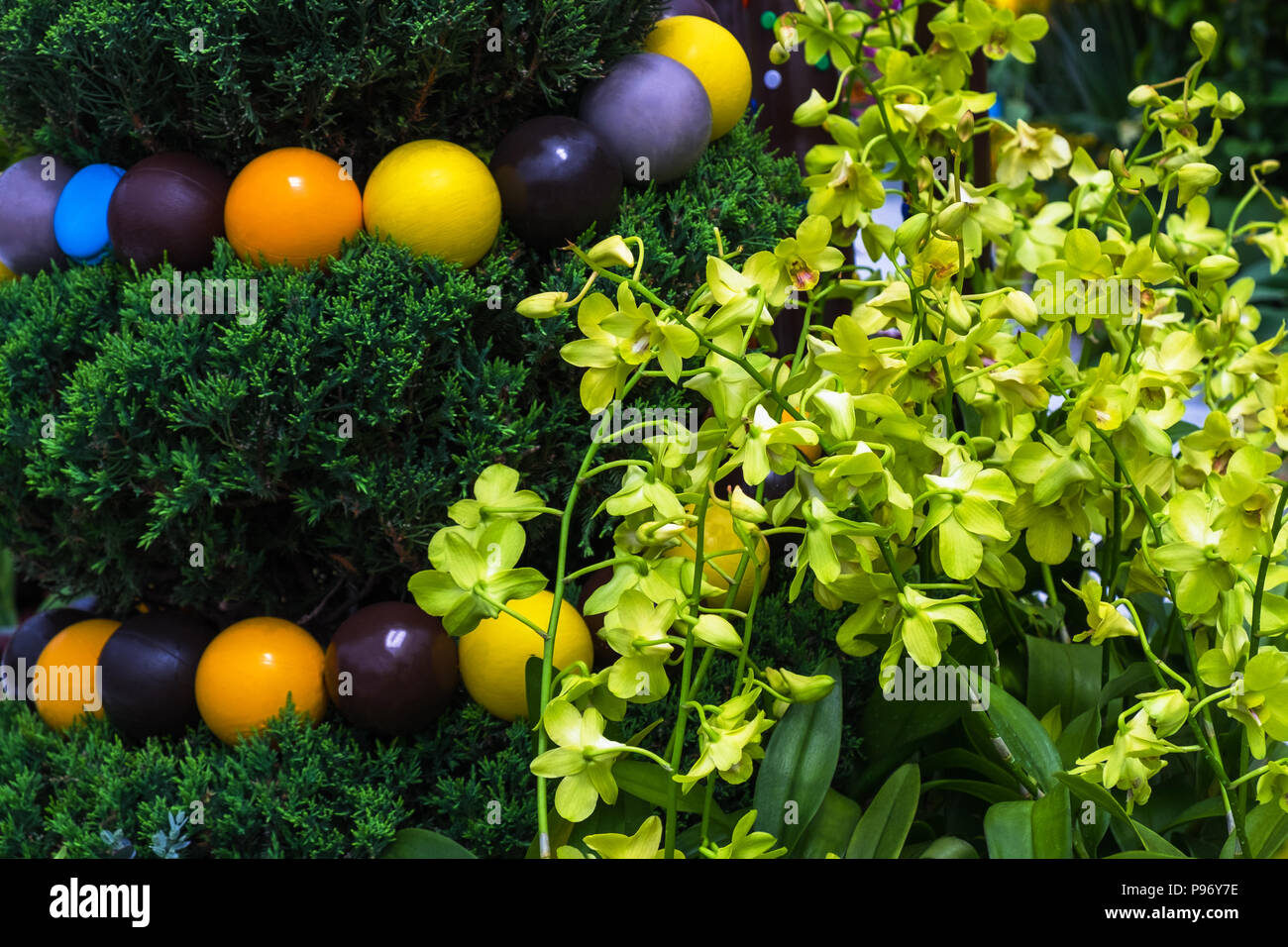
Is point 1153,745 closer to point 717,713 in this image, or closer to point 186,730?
point 717,713

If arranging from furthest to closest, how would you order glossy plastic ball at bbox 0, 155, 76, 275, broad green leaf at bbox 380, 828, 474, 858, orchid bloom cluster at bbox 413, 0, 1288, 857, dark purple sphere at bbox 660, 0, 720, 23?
1. dark purple sphere at bbox 660, 0, 720, 23
2. glossy plastic ball at bbox 0, 155, 76, 275
3. broad green leaf at bbox 380, 828, 474, 858
4. orchid bloom cluster at bbox 413, 0, 1288, 857

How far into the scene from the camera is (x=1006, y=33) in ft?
3.38

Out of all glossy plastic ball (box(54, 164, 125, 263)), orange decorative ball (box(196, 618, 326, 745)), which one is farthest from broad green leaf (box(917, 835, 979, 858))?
glossy plastic ball (box(54, 164, 125, 263))

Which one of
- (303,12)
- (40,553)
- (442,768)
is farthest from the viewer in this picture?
(40,553)

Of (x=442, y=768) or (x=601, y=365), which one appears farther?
(x=442, y=768)

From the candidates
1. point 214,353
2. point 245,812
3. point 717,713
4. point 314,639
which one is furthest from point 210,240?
point 717,713

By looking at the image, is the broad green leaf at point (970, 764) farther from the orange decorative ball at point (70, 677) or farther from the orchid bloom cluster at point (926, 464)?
the orange decorative ball at point (70, 677)

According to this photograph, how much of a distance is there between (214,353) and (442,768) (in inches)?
17.7

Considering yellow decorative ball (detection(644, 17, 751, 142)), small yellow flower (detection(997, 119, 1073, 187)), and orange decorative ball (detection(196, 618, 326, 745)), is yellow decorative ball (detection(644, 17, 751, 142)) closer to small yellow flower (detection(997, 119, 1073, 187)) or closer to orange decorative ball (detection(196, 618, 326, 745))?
small yellow flower (detection(997, 119, 1073, 187))

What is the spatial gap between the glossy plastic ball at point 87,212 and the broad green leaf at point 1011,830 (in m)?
0.99

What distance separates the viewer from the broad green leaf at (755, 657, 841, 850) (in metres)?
0.85

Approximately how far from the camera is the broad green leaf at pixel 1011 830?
2.55ft

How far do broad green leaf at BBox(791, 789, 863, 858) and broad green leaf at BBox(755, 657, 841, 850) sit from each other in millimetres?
19
